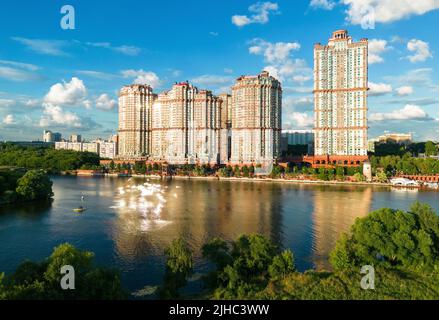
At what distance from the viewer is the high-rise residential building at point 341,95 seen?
3164 inches

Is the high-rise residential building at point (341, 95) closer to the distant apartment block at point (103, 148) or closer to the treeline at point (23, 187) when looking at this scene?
the treeline at point (23, 187)

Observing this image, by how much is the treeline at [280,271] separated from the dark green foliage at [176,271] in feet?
0.12

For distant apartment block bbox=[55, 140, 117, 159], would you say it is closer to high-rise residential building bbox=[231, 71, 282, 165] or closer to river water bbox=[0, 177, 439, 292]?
high-rise residential building bbox=[231, 71, 282, 165]

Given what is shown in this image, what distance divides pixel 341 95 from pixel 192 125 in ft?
127

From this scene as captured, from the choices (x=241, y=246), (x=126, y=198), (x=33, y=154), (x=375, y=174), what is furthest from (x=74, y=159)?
(x=241, y=246)

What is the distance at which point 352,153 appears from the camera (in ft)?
271

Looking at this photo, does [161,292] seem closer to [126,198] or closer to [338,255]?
[338,255]

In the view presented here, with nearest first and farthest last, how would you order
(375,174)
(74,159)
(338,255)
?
(338,255) → (375,174) → (74,159)

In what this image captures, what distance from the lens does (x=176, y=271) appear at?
15.5m

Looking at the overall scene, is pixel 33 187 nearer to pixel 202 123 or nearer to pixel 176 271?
pixel 176 271

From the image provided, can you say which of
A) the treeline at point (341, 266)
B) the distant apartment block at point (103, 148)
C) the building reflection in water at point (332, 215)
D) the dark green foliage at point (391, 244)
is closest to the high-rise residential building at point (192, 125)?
the building reflection in water at point (332, 215)

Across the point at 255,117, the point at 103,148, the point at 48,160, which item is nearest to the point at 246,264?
the point at 255,117
